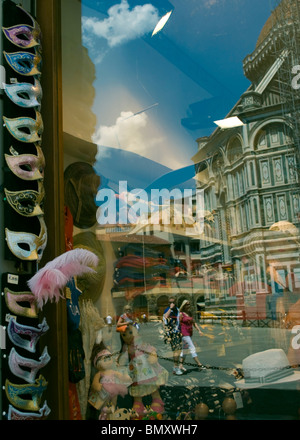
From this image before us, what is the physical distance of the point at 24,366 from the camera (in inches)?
116

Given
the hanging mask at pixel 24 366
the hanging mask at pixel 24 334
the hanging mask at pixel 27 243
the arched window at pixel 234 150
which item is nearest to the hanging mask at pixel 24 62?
the hanging mask at pixel 27 243

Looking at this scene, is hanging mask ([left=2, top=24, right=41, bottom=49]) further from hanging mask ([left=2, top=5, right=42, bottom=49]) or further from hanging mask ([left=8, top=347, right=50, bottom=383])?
hanging mask ([left=8, top=347, right=50, bottom=383])

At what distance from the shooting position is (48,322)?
11.0ft

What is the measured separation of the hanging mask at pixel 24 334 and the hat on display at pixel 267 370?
56.8 inches

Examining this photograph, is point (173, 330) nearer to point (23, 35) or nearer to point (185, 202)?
point (185, 202)

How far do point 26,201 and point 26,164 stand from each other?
0.90 feet

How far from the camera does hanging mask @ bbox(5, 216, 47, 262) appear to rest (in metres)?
3.04

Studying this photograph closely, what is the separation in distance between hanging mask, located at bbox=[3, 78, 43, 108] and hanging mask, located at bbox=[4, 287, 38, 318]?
137cm

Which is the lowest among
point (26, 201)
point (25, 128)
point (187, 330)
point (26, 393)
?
point (26, 393)

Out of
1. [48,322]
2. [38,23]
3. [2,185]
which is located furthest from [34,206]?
[38,23]

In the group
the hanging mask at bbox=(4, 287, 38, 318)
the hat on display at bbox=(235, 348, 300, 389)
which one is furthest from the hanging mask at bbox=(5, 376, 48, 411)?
the hat on display at bbox=(235, 348, 300, 389)

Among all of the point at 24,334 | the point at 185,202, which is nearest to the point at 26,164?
the point at 24,334

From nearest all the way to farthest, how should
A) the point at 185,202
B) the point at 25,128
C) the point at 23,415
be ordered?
the point at 23,415, the point at 25,128, the point at 185,202

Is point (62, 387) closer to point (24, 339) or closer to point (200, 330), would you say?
point (24, 339)
